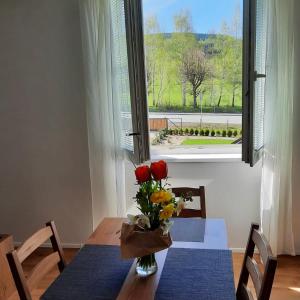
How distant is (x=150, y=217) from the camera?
4.27ft

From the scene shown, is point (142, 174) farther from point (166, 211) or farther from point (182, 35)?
point (182, 35)

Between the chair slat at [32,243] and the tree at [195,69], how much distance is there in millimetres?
1724

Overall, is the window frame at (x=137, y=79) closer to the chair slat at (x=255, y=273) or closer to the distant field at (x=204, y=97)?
the distant field at (x=204, y=97)

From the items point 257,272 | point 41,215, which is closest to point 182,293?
point 257,272

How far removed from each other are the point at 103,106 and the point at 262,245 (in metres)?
1.64

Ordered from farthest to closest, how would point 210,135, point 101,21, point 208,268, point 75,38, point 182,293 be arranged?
point 210,135, point 75,38, point 101,21, point 208,268, point 182,293

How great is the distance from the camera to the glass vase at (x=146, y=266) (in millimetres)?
1355

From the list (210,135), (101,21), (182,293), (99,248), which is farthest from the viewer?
(210,135)

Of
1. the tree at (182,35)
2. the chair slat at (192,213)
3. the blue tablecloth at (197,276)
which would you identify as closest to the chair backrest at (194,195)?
the chair slat at (192,213)

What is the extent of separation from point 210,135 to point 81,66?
119 cm

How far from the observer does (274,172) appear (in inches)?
100

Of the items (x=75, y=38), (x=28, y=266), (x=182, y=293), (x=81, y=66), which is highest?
(x=75, y=38)

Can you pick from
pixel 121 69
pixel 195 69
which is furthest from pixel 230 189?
pixel 121 69

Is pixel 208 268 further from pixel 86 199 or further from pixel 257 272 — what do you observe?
pixel 86 199
